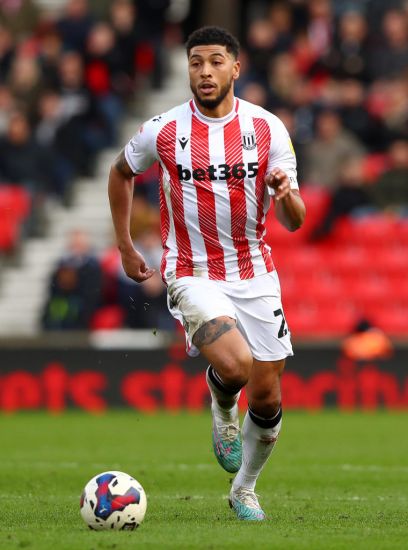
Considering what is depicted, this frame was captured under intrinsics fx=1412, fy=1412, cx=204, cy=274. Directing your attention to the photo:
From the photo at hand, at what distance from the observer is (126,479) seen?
7.42 meters

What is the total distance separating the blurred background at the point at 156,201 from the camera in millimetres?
16672

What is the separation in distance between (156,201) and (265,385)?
11217 millimetres

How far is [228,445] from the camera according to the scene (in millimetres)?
7988

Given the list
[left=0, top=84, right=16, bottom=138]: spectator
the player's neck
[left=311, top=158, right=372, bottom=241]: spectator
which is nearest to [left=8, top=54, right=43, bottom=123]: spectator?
[left=0, top=84, right=16, bottom=138]: spectator

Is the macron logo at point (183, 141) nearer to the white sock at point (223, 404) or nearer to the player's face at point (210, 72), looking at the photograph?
the player's face at point (210, 72)

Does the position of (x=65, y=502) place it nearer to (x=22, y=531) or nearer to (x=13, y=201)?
(x=22, y=531)

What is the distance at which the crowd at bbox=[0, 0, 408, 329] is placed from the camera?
17.7 m

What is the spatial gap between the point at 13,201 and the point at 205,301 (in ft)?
40.8

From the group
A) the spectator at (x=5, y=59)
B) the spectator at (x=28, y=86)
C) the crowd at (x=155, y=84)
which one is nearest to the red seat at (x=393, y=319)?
the crowd at (x=155, y=84)

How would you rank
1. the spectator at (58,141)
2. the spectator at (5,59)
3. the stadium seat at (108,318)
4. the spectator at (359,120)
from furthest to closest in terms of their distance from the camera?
the spectator at (5,59)
the spectator at (58,141)
the spectator at (359,120)
the stadium seat at (108,318)

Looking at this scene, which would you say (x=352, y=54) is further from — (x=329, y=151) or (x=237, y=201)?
(x=237, y=201)

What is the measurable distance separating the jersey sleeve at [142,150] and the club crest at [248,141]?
0.51 metres

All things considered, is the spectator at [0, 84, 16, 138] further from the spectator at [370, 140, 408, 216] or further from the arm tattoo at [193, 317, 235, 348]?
the arm tattoo at [193, 317, 235, 348]

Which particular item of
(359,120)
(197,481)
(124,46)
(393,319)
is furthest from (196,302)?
(124,46)
